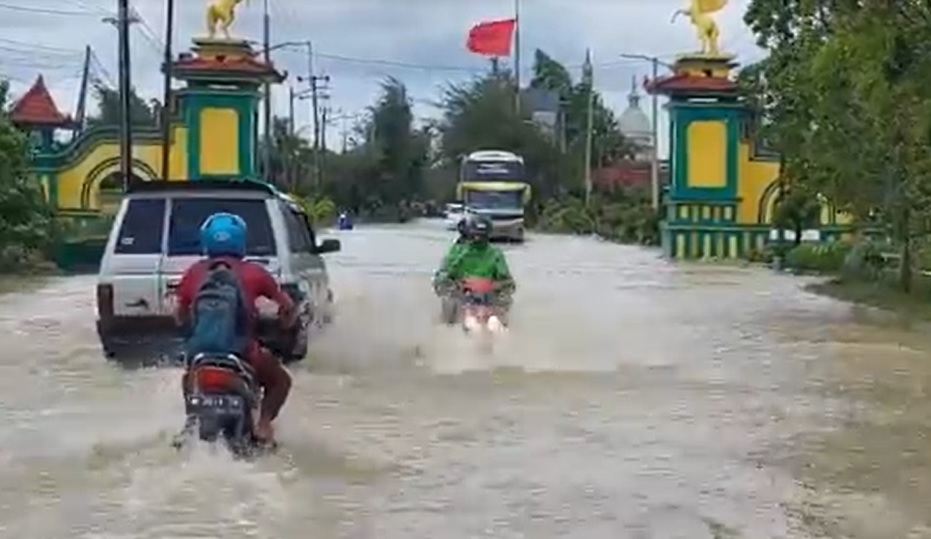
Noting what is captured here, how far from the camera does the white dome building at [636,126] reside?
4806 inches

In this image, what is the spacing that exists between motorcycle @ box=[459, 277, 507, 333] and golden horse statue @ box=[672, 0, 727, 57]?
3562 cm

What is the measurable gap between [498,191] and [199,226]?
179ft

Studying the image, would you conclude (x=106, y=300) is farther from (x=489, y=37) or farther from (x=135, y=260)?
(x=489, y=37)

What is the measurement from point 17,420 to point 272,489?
13.5 ft

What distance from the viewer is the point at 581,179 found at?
10562 centimetres

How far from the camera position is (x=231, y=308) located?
1041 centimetres

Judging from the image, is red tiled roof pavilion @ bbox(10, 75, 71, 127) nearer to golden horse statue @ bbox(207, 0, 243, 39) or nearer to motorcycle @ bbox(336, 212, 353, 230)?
golden horse statue @ bbox(207, 0, 243, 39)

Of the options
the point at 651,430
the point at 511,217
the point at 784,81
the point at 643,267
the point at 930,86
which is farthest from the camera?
the point at 511,217

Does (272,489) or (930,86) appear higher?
(930,86)

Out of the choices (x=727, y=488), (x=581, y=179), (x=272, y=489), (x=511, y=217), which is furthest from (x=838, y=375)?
(x=581, y=179)

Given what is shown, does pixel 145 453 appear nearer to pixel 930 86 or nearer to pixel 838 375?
pixel 838 375

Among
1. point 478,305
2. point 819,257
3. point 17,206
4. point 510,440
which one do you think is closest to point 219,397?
point 510,440

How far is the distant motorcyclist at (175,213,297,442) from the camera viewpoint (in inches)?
409

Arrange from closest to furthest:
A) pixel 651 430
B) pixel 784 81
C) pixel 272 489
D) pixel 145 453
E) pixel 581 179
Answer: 1. pixel 272 489
2. pixel 145 453
3. pixel 651 430
4. pixel 784 81
5. pixel 581 179
